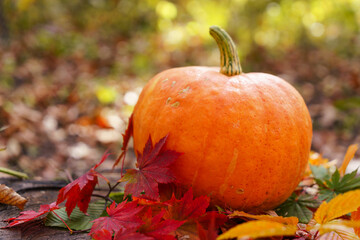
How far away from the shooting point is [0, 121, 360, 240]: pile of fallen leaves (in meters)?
0.77

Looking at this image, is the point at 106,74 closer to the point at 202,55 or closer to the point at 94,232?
the point at 202,55

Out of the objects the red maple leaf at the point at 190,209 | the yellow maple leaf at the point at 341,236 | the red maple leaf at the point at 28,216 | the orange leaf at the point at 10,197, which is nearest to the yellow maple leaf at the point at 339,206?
the yellow maple leaf at the point at 341,236

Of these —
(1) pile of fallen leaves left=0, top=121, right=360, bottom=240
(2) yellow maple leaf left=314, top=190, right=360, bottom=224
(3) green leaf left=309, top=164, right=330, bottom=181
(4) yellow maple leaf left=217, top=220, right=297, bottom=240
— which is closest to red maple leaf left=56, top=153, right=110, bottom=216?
(1) pile of fallen leaves left=0, top=121, right=360, bottom=240

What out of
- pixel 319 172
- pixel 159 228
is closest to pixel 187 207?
pixel 159 228

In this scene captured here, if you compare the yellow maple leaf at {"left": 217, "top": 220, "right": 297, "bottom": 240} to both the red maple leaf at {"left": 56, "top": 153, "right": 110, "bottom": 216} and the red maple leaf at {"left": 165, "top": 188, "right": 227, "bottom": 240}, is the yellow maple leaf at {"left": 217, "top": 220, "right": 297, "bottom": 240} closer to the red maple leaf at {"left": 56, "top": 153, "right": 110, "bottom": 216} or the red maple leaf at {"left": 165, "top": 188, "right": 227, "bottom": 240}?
the red maple leaf at {"left": 165, "top": 188, "right": 227, "bottom": 240}

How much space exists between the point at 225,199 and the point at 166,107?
0.38 m

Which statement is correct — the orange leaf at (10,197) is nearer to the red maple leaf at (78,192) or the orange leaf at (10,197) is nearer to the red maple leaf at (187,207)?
the red maple leaf at (78,192)

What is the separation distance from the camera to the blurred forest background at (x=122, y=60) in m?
3.01

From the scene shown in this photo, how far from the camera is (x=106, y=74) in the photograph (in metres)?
4.33

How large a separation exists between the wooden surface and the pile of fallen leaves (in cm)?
3

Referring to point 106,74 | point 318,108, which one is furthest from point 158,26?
point 318,108

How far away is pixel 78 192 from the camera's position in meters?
1.01

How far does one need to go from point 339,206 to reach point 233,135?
38cm

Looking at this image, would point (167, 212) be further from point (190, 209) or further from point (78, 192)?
point (78, 192)
